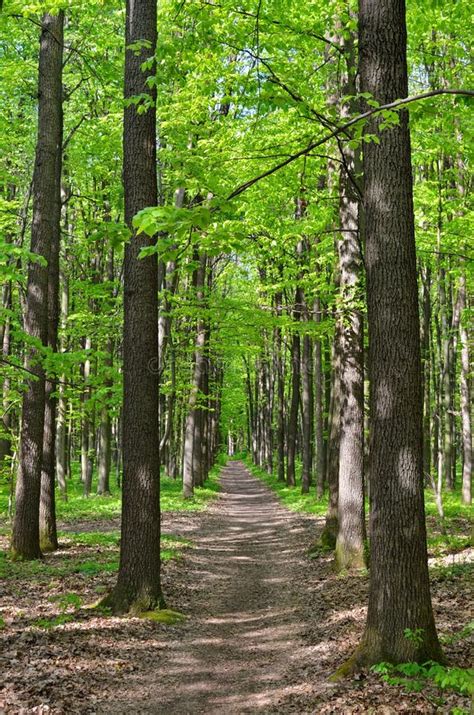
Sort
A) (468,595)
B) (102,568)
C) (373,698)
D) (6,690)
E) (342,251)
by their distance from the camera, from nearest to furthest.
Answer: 1. (373,698)
2. (6,690)
3. (468,595)
4. (102,568)
5. (342,251)

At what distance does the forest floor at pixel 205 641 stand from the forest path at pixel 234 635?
20mm

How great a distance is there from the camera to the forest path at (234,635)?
18.7ft

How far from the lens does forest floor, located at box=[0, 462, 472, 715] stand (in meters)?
5.23

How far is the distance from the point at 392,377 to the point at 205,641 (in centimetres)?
435

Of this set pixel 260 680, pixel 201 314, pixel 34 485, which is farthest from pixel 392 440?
pixel 201 314

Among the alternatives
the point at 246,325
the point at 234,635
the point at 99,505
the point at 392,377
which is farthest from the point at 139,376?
the point at 99,505

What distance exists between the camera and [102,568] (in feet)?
33.4

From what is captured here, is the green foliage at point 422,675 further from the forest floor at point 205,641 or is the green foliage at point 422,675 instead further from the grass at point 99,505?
the grass at point 99,505

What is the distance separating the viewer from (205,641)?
292 inches

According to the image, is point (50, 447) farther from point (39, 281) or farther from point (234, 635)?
point (234, 635)

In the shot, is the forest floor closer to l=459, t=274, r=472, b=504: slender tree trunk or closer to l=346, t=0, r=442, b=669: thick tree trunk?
l=346, t=0, r=442, b=669: thick tree trunk

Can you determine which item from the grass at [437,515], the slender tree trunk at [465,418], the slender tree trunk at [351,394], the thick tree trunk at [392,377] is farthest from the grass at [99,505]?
the thick tree trunk at [392,377]

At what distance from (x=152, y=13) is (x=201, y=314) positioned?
10718 millimetres

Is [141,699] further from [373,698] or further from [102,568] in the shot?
[102,568]
